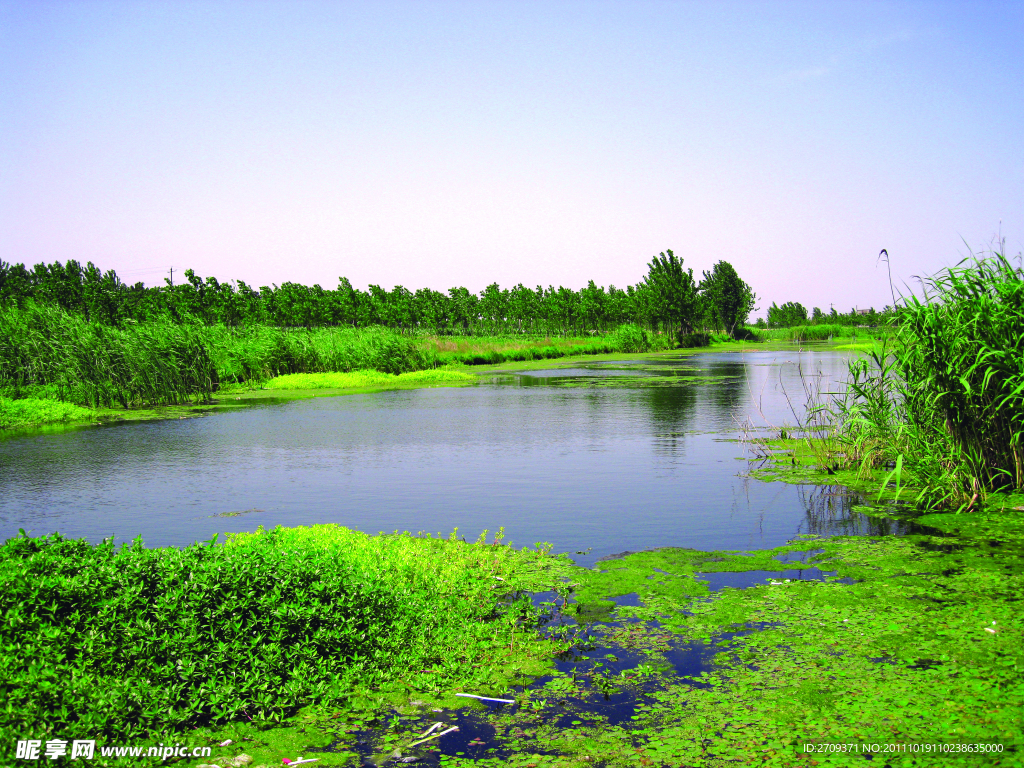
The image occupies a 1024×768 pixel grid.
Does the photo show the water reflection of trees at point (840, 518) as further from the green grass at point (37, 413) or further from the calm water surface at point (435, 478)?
the green grass at point (37, 413)

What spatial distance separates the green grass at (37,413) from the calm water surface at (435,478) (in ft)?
8.39

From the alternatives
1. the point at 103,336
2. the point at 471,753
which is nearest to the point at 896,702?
the point at 471,753

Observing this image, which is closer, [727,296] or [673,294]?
[673,294]

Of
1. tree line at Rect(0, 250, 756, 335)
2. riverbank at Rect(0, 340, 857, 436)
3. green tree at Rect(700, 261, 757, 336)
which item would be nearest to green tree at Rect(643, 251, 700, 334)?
tree line at Rect(0, 250, 756, 335)

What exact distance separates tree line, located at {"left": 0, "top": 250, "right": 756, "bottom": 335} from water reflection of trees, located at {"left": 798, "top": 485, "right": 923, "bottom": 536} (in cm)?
6286

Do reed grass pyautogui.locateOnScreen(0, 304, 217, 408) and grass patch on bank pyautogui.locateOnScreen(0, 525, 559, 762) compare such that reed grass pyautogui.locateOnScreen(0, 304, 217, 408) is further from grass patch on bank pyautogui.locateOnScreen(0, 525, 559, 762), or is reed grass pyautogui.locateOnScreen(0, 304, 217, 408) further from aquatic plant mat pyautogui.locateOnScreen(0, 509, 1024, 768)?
grass patch on bank pyautogui.locateOnScreen(0, 525, 559, 762)

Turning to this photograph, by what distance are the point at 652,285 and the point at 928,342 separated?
84.9 metres

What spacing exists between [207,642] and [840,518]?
947cm

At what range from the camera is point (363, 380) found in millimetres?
39312

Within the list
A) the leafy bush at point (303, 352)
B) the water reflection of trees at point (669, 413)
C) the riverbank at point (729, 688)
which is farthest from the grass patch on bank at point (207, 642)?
the leafy bush at point (303, 352)

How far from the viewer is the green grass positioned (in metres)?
24.1

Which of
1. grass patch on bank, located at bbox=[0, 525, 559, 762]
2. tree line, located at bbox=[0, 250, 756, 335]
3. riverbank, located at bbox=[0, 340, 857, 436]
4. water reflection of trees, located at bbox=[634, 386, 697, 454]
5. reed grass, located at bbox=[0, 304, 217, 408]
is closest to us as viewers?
grass patch on bank, located at bbox=[0, 525, 559, 762]

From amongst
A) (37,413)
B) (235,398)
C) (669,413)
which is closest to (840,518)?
(669,413)

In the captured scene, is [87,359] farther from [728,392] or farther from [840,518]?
[840,518]
